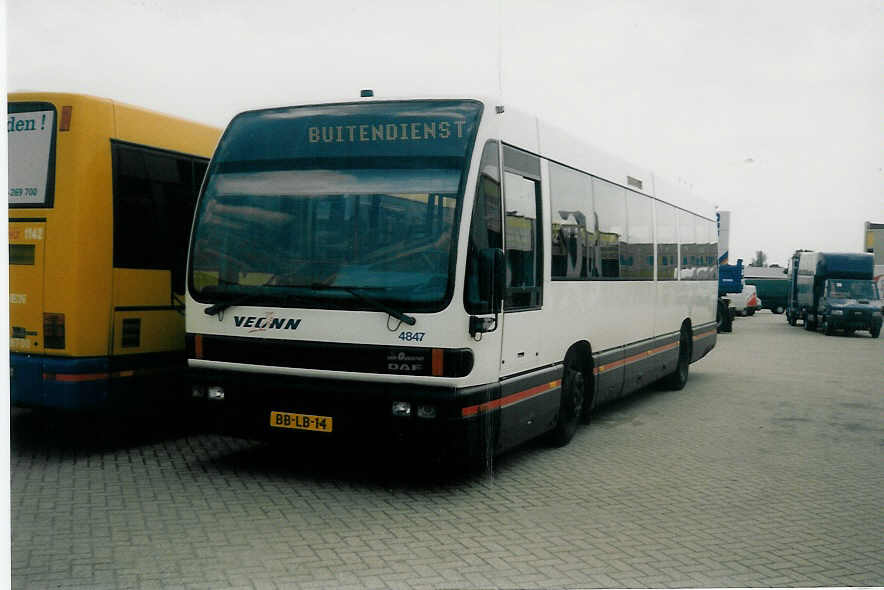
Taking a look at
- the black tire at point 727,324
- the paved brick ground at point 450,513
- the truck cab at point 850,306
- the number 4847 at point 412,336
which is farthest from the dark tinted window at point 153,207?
the truck cab at point 850,306

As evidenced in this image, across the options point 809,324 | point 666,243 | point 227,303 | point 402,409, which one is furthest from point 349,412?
point 809,324

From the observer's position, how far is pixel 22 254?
7277 millimetres

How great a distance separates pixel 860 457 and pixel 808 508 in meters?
2.48

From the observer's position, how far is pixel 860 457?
8688 millimetres

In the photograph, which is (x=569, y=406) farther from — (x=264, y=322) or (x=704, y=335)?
(x=704, y=335)

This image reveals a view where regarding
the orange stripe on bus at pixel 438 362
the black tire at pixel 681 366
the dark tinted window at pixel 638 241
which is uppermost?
the dark tinted window at pixel 638 241

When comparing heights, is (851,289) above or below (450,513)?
above

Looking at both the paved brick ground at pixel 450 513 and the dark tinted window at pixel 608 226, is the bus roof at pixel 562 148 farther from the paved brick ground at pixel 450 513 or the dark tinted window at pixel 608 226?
the paved brick ground at pixel 450 513

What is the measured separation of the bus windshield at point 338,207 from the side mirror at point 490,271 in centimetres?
24

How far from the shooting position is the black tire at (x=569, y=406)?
27.7 feet

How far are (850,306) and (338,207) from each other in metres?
27.3

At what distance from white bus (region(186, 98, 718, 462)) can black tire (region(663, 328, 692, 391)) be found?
651cm

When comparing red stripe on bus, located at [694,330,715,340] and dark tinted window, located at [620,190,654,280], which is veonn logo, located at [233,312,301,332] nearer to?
dark tinted window, located at [620,190,654,280]

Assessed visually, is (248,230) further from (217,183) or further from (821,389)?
(821,389)
